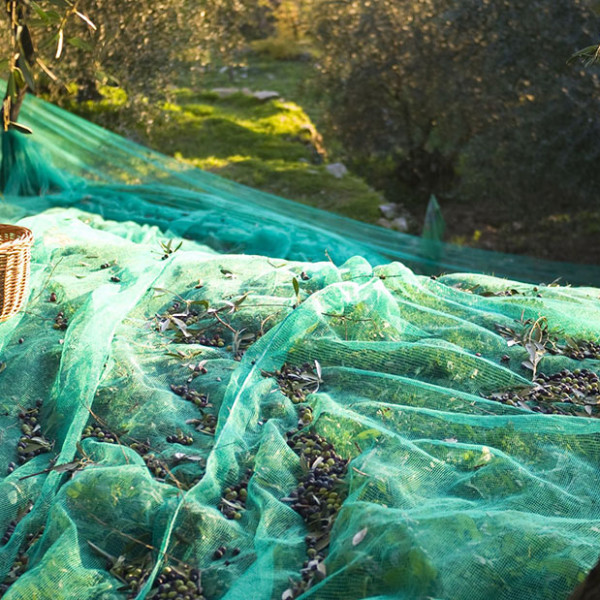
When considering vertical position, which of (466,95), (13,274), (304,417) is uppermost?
(466,95)

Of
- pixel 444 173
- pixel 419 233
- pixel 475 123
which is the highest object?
pixel 475 123

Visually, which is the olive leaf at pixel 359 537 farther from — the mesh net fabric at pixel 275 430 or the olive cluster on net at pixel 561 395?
the olive cluster on net at pixel 561 395

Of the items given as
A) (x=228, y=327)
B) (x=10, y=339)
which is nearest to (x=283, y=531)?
(x=228, y=327)

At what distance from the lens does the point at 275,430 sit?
3156 millimetres

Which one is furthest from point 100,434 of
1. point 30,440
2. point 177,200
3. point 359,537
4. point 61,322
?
point 177,200

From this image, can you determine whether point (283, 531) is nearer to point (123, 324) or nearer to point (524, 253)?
point (123, 324)

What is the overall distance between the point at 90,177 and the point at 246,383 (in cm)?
485

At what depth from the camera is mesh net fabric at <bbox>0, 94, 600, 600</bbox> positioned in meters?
2.50

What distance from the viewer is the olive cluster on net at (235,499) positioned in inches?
113

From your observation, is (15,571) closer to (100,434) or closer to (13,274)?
(100,434)

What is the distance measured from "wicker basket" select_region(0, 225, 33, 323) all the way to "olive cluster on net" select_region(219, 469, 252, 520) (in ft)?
5.48

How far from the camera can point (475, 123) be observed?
9016 mm

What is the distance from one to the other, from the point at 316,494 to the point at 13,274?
1981 millimetres

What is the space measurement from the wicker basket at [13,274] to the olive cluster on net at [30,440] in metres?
0.70
